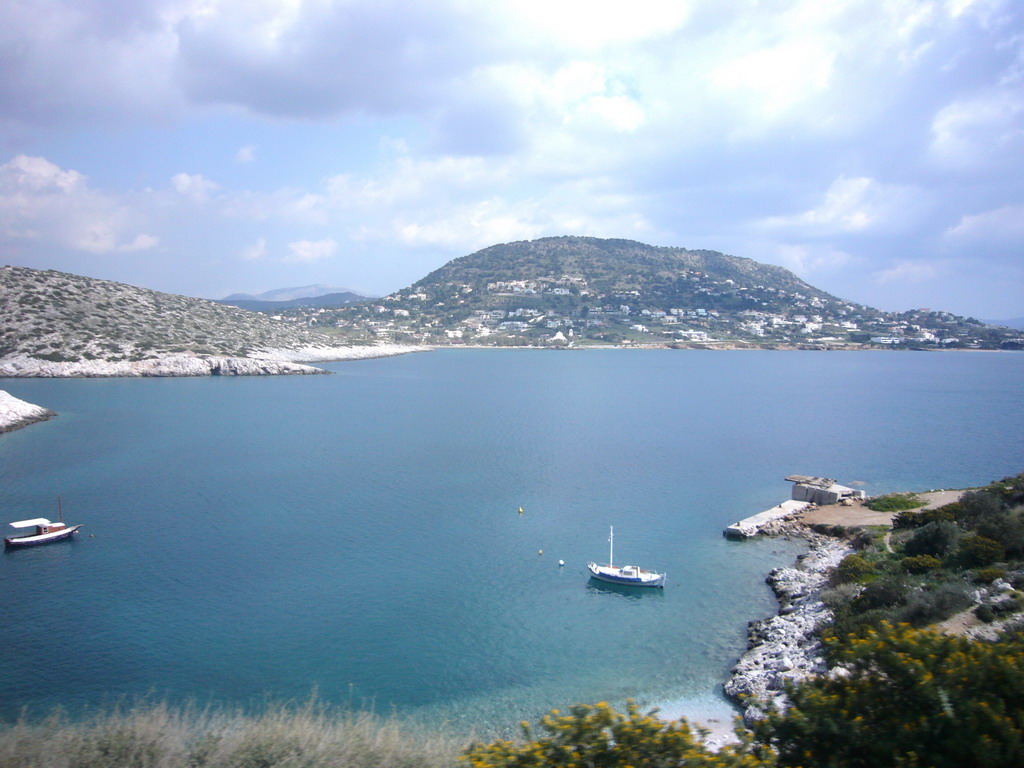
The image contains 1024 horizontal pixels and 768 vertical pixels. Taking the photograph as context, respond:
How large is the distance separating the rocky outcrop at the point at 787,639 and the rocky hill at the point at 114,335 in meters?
72.3

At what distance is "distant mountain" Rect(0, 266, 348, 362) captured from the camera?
236 feet

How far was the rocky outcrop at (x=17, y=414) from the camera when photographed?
3994 cm

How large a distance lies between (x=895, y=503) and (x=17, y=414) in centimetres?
4986

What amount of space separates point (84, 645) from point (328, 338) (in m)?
107

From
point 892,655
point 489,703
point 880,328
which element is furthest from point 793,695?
point 880,328

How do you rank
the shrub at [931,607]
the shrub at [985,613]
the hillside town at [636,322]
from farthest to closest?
the hillside town at [636,322], the shrub at [931,607], the shrub at [985,613]

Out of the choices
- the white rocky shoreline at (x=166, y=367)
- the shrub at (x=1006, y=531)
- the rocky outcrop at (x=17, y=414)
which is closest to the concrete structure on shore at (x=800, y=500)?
the shrub at (x=1006, y=531)

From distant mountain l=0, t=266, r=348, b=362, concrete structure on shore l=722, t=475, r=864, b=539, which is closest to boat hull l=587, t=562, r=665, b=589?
concrete structure on shore l=722, t=475, r=864, b=539

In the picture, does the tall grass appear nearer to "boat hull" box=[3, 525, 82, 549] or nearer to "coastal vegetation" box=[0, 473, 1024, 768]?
"coastal vegetation" box=[0, 473, 1024, 768]

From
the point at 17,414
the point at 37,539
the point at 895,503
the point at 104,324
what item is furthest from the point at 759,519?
the point at 104,324

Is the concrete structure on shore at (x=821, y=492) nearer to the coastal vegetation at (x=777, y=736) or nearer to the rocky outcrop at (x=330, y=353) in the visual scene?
the coastal vegetation at (x=777, y=736)

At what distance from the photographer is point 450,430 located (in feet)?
148

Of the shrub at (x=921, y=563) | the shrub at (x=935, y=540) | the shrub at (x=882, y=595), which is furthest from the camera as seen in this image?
the shrub at (x=935, y=540)

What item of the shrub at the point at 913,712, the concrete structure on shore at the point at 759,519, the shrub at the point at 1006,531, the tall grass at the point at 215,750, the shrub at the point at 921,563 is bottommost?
the concrete structure on shore at the point at 759,519
